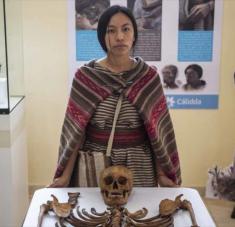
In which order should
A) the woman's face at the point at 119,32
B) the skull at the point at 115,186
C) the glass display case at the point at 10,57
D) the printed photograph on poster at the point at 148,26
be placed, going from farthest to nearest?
the printed photograph on poster at the point at 148,26 < the glass display case at the point at 10,57 < the woman's face at the point at 119,32 < the skull at the point at 115,186

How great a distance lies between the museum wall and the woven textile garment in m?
1.48

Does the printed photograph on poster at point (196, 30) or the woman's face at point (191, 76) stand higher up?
the printed photograph on poster at point (196, 30)

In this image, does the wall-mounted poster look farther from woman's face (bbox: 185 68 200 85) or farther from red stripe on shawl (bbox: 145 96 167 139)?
red stripe on shawl (bbox: 145 96 167 139)

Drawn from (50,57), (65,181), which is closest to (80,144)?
Answer: (65,181)

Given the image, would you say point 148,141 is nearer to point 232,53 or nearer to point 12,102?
point 12,102

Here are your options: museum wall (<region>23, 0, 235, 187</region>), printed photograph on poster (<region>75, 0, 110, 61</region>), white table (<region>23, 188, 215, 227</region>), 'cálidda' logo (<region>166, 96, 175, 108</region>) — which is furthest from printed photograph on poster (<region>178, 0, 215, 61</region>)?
white table (<region>23, 188, 215, 227</region>)

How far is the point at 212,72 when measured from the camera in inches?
126

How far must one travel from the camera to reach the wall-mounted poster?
3.11 meters

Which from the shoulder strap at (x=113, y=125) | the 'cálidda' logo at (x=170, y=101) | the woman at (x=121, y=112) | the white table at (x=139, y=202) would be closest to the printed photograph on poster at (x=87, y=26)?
the 'cálidda' logo at (x=170, y=101)

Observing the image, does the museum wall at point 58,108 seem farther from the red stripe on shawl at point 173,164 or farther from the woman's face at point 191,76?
the red stripe on shawl at point 173,164

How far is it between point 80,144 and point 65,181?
6.2 inches

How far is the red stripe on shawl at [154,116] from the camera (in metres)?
1.72

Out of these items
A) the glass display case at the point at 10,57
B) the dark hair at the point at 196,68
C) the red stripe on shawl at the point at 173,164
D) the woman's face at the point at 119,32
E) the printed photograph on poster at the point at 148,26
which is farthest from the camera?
the dark hair at the point at 196,68

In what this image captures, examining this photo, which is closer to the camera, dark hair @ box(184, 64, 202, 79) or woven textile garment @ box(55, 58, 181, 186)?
woven textile garment @ box(55, 58, 181, 186)
